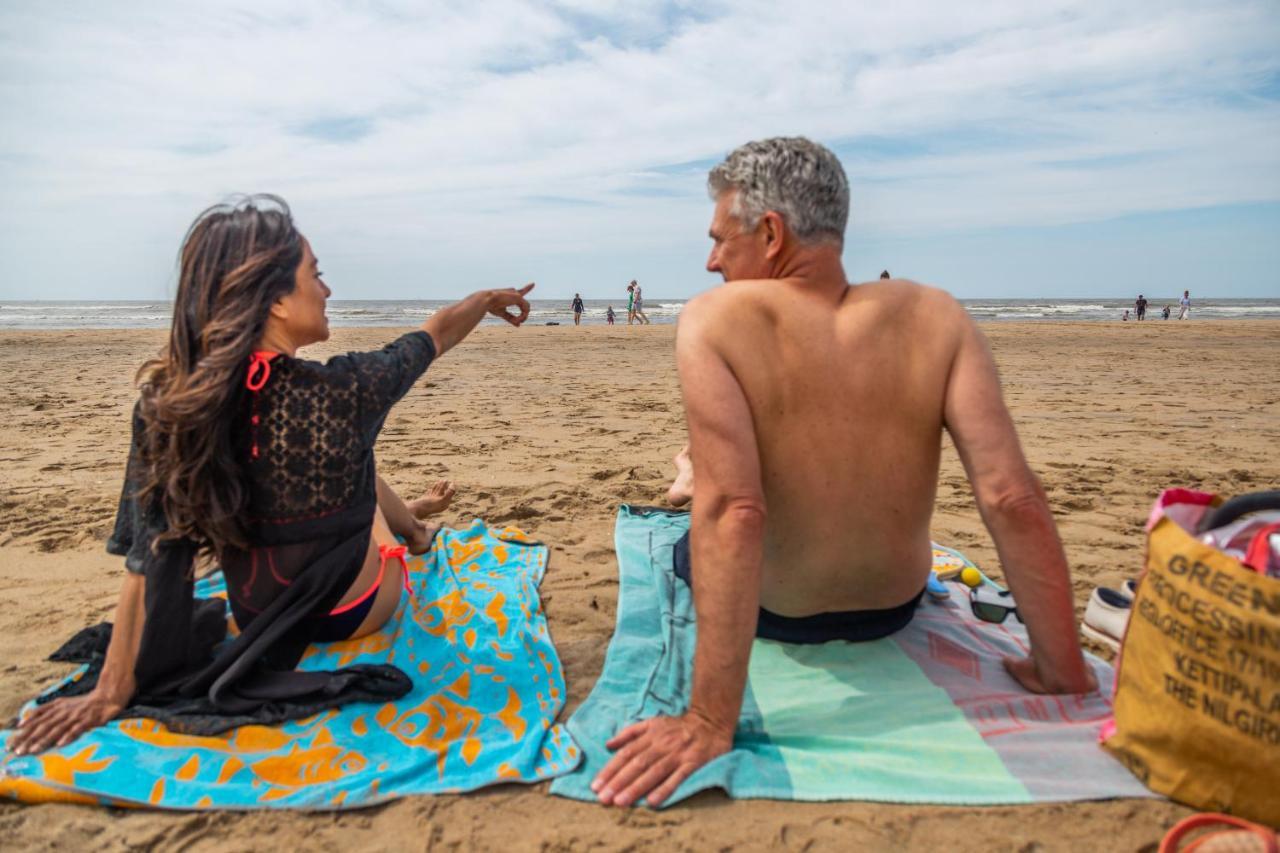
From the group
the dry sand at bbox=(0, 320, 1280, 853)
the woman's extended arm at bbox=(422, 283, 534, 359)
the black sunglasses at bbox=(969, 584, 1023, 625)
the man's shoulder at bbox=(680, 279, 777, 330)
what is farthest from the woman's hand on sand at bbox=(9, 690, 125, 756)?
the black sunglasses at bbox=(969, 584, 1023, 625)

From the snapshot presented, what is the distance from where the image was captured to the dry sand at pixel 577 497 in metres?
1.95

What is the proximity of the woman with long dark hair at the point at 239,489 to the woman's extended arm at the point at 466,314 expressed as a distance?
193 millimetres

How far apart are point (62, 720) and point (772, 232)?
244 cm

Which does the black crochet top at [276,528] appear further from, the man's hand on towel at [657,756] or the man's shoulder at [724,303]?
the man's hand on towel at [657,756]

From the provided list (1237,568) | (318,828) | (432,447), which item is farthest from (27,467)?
(1237,568)

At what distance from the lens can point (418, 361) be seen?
8.75ft

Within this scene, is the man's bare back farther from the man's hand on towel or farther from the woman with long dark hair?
the woman with long dark hair

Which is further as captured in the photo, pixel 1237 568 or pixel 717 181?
pixel 717 181

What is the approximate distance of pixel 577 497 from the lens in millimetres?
5027

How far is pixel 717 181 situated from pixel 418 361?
43.5 inches

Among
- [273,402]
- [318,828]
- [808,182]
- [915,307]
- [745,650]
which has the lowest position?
[318,828]

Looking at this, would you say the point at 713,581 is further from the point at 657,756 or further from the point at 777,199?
the point at 777,199

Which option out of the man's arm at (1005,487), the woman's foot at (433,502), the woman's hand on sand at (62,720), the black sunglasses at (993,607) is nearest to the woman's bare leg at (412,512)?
the woman's foot at (433,502)

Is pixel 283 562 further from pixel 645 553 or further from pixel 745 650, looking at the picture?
pixel 645 553
